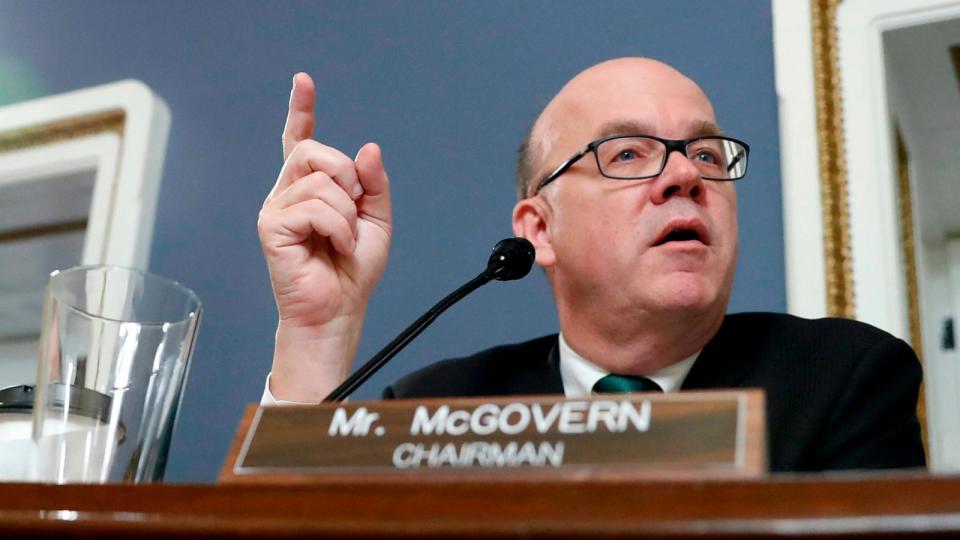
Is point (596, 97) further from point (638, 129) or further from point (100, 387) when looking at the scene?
point (100, 387)

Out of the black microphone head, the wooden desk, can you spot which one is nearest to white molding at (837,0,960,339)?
the black microphone head

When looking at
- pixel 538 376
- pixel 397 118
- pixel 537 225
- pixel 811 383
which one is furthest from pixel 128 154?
pixel 811 383

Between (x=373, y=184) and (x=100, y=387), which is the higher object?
(x=373, y=184)

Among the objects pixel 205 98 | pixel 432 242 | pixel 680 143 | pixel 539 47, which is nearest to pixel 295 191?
pixel 680 143

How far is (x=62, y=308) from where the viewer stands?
2.69 ft

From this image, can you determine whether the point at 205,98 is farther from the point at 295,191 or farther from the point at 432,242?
the point at 295,191

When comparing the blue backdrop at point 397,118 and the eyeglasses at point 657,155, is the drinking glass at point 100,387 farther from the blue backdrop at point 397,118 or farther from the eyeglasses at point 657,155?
the blue backdrop at point 397,118

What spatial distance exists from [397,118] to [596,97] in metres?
0.64

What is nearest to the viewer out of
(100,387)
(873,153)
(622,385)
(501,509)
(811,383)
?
(501,509)

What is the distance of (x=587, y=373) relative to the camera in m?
1.37

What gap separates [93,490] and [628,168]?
0.92 m

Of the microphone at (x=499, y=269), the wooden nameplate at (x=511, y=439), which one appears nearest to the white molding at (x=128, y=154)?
the microphone at (x=499, y=269)

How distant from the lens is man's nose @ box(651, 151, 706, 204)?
1303 mm

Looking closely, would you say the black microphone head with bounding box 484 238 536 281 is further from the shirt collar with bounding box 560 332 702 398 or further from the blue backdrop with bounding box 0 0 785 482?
the blue backdrop with bounding box 0 0 785 482
